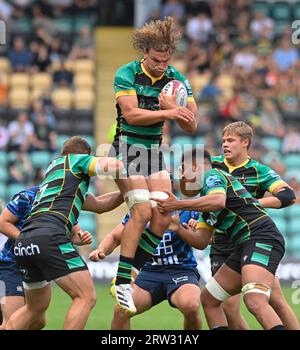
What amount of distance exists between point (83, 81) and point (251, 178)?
11.2 meters

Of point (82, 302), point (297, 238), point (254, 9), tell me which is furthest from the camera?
point (254, 9)

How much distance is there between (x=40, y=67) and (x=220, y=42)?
12.7ft

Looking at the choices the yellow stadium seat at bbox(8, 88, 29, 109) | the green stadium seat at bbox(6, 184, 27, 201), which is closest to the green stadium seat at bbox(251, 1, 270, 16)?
the yellow stadium seat at bbox(8, 88, 29, 109)

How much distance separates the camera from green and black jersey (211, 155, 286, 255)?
34.7ft

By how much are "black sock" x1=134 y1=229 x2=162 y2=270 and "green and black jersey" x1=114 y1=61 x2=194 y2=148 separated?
852 mm

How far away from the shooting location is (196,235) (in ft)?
33.2

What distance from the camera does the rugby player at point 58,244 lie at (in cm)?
900

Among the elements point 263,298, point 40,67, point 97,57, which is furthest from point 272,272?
point 97,57

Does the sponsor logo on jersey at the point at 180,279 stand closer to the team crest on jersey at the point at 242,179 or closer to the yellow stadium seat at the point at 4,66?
the team crest on jersey at the point at 242,179

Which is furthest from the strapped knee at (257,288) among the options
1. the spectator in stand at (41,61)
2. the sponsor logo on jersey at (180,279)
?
the spectator in stand at (41,61)

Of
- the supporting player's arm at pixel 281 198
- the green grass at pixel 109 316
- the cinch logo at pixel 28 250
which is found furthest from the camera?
the green grass at pixel 109 316

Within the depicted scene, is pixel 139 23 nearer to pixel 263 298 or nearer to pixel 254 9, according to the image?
pixel 254 9

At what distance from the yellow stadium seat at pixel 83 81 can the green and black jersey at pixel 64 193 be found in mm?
12051

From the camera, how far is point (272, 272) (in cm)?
958
